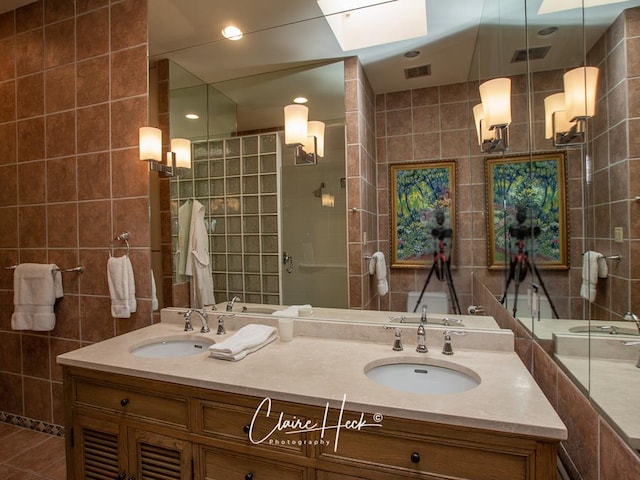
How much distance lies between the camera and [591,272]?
798mm

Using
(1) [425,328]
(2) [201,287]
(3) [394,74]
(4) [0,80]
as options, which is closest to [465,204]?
(1) [425,328]

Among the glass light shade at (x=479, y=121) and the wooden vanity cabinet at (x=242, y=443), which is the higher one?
the glass light shade at (x=479, y=121)

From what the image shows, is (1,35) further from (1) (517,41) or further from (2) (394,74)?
(1) (517,41)

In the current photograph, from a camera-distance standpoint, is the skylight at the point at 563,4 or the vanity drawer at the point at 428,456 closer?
the skylight at the point at 563,4

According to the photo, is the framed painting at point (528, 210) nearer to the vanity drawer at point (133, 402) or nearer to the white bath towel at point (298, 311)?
the white bath towel at point (298, 311)

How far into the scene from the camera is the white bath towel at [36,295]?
2.10 metres

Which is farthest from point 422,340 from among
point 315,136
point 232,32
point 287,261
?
point 232,32

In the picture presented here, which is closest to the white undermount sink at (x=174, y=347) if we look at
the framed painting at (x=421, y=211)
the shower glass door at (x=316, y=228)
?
the shower glass door at (x=316, y=228)

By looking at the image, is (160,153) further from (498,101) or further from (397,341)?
(498,101)

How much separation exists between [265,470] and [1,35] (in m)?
3.25

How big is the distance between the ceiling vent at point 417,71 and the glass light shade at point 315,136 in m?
0.47

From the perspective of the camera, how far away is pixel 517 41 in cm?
133

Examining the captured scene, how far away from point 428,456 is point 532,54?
136 centimetres

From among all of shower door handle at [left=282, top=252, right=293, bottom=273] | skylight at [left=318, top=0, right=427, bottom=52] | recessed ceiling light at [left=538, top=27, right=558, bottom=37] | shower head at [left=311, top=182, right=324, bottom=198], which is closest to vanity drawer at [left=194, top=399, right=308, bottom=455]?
shower door handle at [left=282, top=252, right=293, bottom=273]
